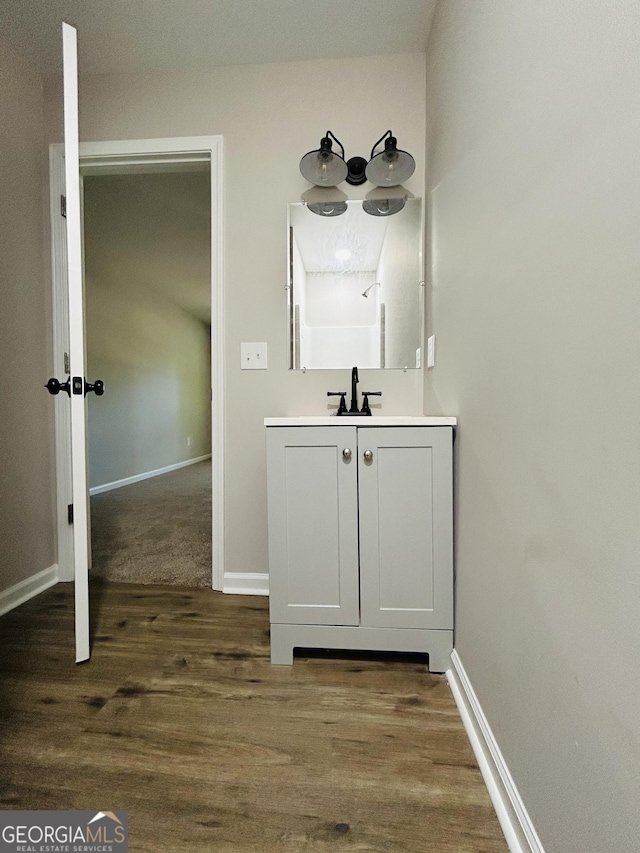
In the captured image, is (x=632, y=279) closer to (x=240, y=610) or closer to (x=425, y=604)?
(x=425, y=604)

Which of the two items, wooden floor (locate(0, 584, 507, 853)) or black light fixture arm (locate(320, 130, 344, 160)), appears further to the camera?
black light fixture arm (locate(320, 130, 344, 160))

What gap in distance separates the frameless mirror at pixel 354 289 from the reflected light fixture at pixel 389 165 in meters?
0.13

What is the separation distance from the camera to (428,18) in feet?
4.99

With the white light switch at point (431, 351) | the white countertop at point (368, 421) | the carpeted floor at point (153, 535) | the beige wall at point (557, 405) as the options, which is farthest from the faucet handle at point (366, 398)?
the carpeted floor at point (153, 535)

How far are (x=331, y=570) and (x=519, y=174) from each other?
3.89ft

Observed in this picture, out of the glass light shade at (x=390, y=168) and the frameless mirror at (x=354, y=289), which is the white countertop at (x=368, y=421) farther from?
the glass light shade at (x=390, y=168)

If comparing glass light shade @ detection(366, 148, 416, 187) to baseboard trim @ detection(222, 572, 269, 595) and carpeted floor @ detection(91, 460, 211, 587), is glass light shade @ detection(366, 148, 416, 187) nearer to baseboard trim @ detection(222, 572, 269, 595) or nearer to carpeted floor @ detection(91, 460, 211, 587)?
baseboard trim @ detection(222, 572, 269, 595)

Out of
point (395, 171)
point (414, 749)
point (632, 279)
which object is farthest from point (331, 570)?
point (395, 171)

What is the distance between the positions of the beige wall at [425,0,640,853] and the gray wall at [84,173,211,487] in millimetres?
2509

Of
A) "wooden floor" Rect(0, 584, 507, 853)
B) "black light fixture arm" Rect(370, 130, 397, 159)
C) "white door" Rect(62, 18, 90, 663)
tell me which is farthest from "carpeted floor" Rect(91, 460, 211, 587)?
"black light fixture arm" Rect(370, 130, 397, 159)

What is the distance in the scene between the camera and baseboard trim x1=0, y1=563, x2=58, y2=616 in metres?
1.66

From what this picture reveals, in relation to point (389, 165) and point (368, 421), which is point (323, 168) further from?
point (368, 421)

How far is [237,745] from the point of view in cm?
96

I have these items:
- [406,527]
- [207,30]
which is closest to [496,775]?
[406,527]
